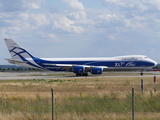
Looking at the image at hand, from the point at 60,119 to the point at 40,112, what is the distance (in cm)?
148

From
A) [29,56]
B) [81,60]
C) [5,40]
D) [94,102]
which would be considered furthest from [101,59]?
[94,102]

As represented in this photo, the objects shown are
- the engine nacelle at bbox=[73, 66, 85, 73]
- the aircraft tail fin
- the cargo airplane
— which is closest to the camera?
the engine nacelle at bbox=[73, 66, 85, 73]

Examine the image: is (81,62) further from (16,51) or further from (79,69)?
(16,51)

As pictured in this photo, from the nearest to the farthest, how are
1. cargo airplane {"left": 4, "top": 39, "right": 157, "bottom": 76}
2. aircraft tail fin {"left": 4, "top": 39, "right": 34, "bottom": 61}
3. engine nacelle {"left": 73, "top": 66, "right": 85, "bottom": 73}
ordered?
engine nacelle {"left": 73, "top": 66, "right": 85, "bottom": 73} < cargo airplane {"left": 4, "top": 39, "right": 157, "bottom": 76} < aircraft tail fin {"left": 4, "top": 39, "right": 34, "bottom": 61}

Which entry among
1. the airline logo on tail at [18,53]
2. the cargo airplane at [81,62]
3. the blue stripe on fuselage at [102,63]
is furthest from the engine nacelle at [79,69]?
the airline logo on tail at [18,53]

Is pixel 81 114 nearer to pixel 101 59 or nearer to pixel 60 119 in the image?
pixel 60 119

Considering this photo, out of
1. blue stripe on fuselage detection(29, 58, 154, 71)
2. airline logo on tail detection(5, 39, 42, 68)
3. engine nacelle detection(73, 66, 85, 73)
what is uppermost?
airline logo on tail detection(5, 39, 42, 68)

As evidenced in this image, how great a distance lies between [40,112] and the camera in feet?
44.4

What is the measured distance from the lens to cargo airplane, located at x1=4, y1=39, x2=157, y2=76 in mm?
58397

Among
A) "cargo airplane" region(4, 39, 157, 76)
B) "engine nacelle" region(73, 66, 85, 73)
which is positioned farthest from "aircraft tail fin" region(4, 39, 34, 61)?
"engine nacelle" region(73, 66, 85, 73)

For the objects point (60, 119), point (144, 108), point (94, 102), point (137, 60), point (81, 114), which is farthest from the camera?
point (137, 60)

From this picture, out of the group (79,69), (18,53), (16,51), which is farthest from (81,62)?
(16,51)

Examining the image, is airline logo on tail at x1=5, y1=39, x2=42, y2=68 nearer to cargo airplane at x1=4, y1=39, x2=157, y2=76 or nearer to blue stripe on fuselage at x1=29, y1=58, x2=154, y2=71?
cargo airplane at x1=4, y1=39, x2=157, y2=76

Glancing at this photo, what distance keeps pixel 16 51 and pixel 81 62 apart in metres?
12.4
